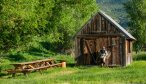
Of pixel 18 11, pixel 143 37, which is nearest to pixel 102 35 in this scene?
pixel 18 11

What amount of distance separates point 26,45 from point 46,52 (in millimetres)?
41534

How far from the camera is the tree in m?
79.9

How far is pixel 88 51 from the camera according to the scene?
4569 cm

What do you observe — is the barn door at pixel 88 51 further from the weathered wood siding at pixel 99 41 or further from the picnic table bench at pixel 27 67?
the picnic table bench at pixel 27 67

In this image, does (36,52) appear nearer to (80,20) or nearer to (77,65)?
(80,20)

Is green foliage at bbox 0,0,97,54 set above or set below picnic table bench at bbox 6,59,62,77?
above

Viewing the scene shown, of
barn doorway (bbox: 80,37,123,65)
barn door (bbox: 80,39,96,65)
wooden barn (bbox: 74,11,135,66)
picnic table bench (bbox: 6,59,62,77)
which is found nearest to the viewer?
picnic table bench (bbox: 6,59,62,77)

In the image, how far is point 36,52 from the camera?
82562 millimetres

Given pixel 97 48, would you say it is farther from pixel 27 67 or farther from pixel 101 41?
pixel 27 67

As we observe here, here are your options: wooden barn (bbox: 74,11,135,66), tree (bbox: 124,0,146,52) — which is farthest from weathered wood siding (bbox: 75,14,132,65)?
Answer: tree (bbox: 124,0,146,52)

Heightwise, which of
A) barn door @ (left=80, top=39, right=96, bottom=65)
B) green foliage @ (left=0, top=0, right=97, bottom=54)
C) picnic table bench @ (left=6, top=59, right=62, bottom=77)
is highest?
green foliage @ (left=0, top=0, right=97, bottom=54)

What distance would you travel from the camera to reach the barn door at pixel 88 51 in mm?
45562

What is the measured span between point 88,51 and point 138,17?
1451 inches

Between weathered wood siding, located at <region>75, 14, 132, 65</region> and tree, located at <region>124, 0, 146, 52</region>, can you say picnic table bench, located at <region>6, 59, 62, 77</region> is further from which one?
tree, located at <region>124, 0, 146, 52</region>
